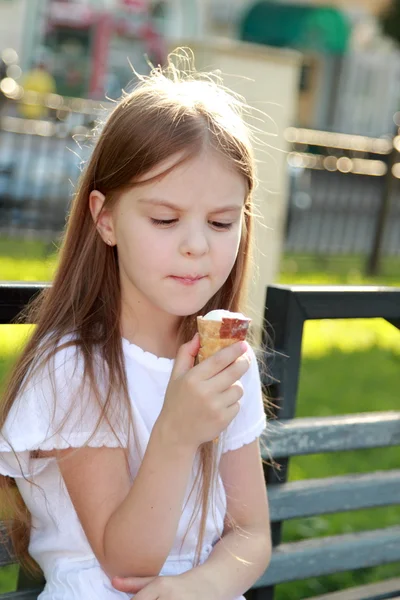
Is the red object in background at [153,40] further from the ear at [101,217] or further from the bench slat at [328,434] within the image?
the ear at [101,217]

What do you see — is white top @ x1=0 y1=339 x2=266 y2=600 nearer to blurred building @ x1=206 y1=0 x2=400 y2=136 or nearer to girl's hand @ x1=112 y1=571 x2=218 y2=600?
girl's hand @ x1=112 y1=571 x2=218 y2=600

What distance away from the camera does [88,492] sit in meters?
1.78

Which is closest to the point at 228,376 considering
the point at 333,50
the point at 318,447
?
the point at 318,447

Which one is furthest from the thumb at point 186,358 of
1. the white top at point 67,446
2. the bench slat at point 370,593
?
the bench slat at point 370,593

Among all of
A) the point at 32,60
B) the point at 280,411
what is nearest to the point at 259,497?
the point at 280,411

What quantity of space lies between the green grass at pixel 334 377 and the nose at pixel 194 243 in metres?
0.43

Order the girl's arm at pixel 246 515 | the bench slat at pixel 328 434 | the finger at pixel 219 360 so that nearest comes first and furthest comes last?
the finger at pixel 219 360 → the girl's arm at pixel 246 515 → the bench slat at pixel 328 434

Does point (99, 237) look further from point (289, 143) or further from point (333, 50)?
point (333, 50)

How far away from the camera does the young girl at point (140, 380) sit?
1704mm

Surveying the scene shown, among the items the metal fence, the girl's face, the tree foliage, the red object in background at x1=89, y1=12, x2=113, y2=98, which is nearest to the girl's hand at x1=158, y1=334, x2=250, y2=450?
the girl's face

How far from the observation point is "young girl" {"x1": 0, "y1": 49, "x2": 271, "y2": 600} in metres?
1.70

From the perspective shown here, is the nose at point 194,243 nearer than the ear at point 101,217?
Yes

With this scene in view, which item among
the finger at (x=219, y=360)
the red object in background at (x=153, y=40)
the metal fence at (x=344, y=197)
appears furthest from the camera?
the red object in background at (x=153, y=40)

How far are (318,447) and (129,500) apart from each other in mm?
836
